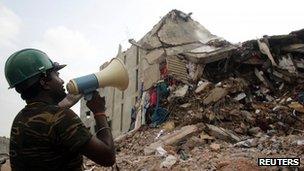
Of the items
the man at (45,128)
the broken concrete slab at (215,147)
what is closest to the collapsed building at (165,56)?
the broken concrete slab at (215,147)

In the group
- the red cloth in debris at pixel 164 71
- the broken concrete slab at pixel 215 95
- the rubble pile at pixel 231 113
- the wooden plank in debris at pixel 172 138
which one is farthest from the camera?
the red cloth in debris at pixel 164 71

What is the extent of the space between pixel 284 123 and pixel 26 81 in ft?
31.4

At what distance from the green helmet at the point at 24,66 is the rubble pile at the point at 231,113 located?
19.7 ft

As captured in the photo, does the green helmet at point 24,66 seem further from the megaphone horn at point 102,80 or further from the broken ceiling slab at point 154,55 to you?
the broken ceiling slab at point 154,55

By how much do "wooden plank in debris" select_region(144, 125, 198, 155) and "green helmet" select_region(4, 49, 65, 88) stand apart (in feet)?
25.9

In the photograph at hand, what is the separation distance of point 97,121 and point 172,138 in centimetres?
819

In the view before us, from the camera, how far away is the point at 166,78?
1405cm

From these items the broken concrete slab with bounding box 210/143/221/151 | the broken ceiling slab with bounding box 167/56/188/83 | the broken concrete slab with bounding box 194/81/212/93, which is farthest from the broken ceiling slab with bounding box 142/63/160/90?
the broken concrete slab with bounding box 210/143/221/151

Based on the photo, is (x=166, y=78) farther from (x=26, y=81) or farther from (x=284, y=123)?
(x=26, y=81)

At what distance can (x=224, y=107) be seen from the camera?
38.5 ft

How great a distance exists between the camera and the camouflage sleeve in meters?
1.83

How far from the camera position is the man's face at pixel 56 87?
2.04 meters

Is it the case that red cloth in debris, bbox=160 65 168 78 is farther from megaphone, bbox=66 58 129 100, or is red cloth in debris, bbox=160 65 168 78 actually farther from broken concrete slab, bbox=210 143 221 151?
megaphone, bbox=66 58 129 100

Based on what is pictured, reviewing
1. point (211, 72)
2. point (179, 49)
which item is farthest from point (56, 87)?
point (179, 49)
